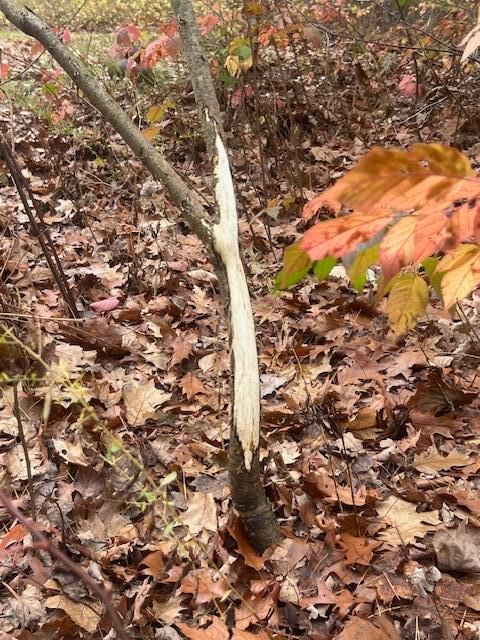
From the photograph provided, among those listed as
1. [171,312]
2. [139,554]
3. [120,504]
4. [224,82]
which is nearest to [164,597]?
[139,554]

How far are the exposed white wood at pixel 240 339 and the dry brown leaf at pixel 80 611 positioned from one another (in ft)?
1.99

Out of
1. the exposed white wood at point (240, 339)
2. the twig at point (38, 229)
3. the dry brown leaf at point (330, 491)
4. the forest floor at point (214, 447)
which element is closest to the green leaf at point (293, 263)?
the exposed white wood at point (240, 339)

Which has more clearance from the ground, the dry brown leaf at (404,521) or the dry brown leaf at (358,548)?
the dry brown leaf at (358,548)

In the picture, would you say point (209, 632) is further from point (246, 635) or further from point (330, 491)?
point (330, 491)

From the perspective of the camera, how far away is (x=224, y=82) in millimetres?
4934

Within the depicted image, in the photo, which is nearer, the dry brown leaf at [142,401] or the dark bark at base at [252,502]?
the dark bark at base at [252,502]

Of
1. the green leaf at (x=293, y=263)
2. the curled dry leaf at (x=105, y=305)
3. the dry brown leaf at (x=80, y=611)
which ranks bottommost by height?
the dry brown leaf at (x=80, y=611)

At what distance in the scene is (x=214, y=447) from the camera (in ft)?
7.07

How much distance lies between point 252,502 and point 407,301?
712 mm

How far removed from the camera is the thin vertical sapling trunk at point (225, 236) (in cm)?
154

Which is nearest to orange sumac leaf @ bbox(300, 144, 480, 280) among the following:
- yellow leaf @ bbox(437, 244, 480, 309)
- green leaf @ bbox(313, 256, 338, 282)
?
yellow leaf @ bbox(437, 244, 480, 309)

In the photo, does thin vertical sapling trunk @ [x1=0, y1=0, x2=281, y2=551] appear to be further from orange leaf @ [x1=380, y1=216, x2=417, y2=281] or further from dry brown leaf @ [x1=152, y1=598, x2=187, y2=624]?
orange leaf @ [x1=380, y1=216, x2=417, y2=281]

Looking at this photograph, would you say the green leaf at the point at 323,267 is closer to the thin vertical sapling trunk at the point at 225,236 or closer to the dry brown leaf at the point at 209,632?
the thin vertical sapling trunk at the point at 225,236

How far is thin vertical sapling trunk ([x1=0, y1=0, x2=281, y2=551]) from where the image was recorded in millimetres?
1540
